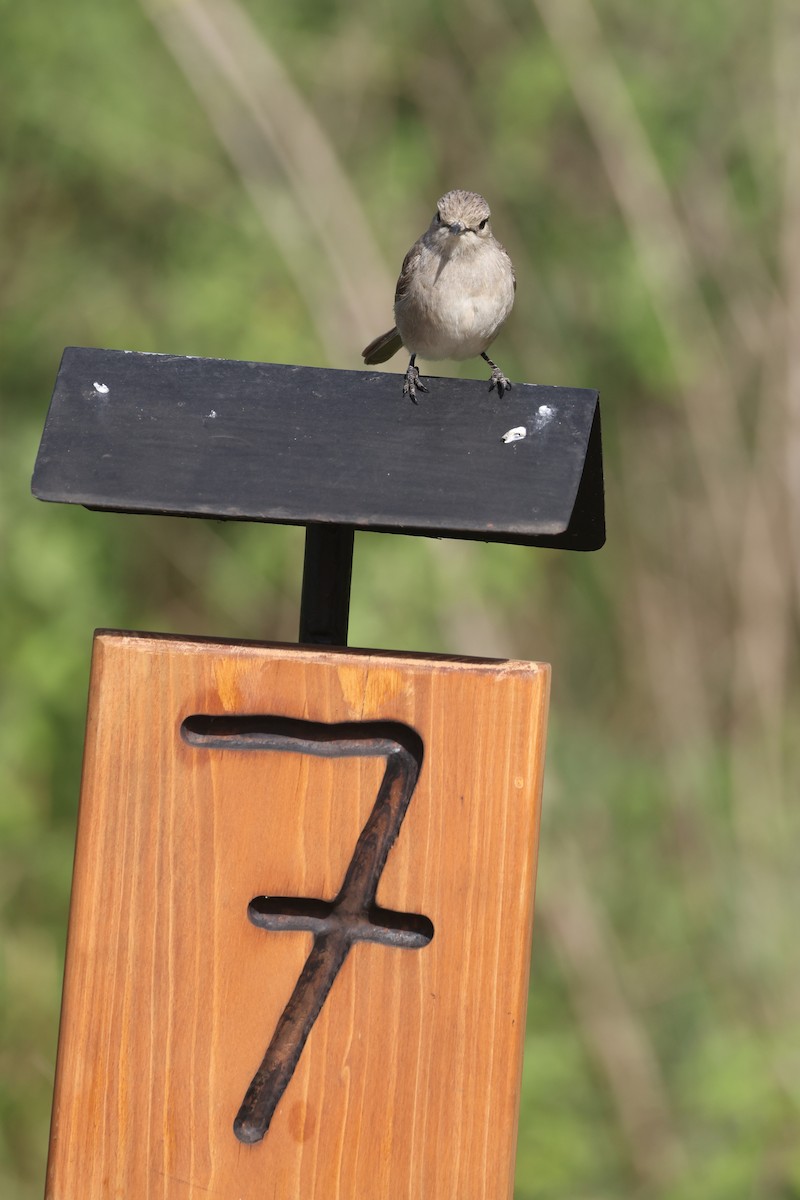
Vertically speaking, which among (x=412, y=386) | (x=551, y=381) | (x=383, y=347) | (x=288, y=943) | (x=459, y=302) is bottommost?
(x=288, y=943)

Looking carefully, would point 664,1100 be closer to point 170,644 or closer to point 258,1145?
point 258,1145

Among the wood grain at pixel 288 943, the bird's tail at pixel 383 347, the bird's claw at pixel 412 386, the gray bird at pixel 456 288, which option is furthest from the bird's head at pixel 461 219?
the wood grain at pixel 288 943

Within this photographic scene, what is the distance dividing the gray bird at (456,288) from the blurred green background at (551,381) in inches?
57.0

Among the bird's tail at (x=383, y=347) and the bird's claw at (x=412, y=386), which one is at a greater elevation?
the bird's tail at (x=383, y=347)

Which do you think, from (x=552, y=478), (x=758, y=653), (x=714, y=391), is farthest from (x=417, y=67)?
(x=552, y=478)

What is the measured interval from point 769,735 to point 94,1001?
3279 millimetres

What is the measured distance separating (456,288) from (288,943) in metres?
1.55

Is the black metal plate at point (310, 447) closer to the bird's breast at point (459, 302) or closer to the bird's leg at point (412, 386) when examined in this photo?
the bird's leg at point (412, 386)

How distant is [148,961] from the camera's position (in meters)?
1.89

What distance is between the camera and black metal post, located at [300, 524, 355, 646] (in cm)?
221

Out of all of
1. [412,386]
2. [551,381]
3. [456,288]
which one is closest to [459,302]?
[456,288]

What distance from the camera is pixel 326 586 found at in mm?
2219

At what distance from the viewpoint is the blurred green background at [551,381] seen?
173 inches

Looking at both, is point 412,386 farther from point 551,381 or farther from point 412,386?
point 551,381
